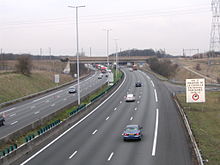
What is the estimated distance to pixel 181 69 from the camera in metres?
145

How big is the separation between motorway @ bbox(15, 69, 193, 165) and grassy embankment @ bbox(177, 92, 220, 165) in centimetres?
149

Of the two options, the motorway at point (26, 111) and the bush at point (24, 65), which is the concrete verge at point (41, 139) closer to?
the motorway at point (26, 111)

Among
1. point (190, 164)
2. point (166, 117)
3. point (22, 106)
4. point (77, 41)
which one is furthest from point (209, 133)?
point (22, 106)

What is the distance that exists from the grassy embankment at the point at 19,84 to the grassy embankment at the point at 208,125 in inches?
1280

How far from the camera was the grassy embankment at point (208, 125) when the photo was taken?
2668 cm

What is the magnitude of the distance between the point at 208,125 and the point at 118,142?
56.6ft

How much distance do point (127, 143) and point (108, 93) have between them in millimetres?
39500

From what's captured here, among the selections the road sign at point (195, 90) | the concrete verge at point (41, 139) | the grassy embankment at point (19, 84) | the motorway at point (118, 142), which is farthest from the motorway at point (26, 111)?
the road sign at point (195, 90)

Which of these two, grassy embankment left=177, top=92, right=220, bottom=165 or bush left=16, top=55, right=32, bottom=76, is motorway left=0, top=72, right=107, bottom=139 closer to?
grassy embankment left=177, top=92, right=220, bottom=165

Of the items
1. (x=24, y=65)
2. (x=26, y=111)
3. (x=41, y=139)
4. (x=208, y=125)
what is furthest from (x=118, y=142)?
(x=24, y=65)

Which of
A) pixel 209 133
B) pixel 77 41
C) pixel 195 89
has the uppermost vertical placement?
pixel 77 41

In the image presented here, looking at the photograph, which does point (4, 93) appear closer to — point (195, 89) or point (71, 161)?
point (195, 89)

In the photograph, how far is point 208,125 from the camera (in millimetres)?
42500

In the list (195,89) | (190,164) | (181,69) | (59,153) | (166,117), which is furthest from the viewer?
(181,69)
